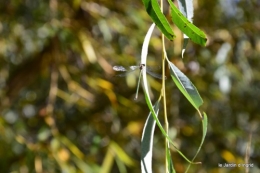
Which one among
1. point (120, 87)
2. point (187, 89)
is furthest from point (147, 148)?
point (120, 87)

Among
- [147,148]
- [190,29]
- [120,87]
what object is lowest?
[120,87]

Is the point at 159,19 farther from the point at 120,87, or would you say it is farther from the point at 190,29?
the point at 120,87

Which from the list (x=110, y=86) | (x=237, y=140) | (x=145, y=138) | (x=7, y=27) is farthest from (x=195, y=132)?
(x=145, y=138)

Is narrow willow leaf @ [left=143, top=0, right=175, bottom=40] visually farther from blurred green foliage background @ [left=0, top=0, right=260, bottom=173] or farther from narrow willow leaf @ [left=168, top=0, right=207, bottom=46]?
blurred green foliage background @ [left=0, top=0, right=260, bottom=173]

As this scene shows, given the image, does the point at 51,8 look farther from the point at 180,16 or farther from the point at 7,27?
the point at 180,16

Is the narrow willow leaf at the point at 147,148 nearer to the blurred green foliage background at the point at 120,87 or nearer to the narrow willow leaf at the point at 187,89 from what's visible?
the narrow willow leaf at the point at 187,89

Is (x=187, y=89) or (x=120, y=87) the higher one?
(x=187, y=89)

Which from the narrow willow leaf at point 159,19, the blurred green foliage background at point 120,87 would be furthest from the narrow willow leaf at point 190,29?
the blurred green foliage background at point 120,87
